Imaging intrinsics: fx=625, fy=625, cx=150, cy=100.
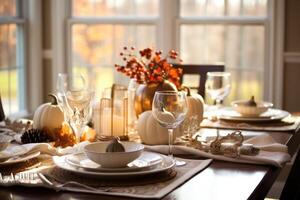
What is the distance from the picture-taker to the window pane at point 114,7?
4652mm

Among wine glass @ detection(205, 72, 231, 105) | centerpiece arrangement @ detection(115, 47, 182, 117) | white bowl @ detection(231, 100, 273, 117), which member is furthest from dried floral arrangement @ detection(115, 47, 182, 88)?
white bowl @ detection(231, 100, 273, 117)

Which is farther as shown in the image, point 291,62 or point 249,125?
point 291,62

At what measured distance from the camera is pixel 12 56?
15.3 ft

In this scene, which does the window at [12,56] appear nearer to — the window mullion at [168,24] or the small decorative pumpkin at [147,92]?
the window mullion at [168,24]

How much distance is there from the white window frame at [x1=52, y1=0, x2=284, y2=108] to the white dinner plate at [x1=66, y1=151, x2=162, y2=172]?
2501mm

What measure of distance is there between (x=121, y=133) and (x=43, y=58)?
2.72 meters

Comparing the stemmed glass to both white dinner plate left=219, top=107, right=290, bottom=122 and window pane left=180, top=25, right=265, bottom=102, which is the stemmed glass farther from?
window pane left=180, top=25, right=265, bottom=102

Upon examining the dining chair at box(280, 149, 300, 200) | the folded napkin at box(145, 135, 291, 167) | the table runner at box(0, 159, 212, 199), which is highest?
the folded napkin at box(145, 135, 291, 167)

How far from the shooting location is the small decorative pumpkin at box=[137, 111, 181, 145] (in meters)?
2.25

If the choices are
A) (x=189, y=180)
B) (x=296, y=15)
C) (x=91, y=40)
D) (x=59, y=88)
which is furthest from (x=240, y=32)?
(x=189, y=180)

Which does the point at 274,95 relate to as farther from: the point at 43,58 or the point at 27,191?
the point at 27,191

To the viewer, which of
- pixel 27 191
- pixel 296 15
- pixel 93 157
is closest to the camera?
pixel 27 191

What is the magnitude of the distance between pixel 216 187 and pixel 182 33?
2977 mm

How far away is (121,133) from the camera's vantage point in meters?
2.34
